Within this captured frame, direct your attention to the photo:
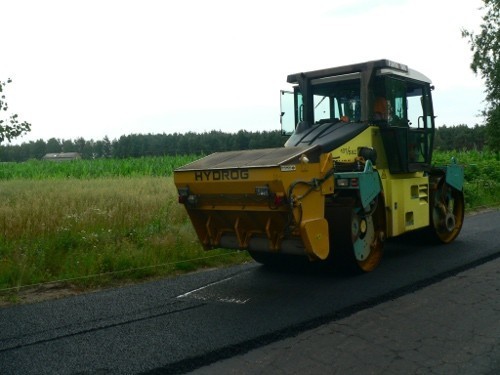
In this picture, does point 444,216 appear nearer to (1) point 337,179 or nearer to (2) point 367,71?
(2) point 367,71

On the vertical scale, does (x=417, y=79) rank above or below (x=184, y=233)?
above

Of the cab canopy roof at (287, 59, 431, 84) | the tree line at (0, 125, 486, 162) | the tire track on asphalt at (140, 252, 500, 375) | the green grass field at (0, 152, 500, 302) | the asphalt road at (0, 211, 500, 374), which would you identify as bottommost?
the tire track on asphalt at (140, 252, 500, 375)

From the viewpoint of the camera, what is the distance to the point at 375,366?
392 centimetres

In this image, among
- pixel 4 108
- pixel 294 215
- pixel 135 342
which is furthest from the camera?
pixel 4 108

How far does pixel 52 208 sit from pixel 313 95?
18.2ft

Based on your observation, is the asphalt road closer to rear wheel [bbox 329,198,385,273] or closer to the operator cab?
rear wheel [bbox 329,198,385,273]

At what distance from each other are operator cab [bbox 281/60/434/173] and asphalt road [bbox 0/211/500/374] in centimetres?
164

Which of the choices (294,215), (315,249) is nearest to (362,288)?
(315,249)

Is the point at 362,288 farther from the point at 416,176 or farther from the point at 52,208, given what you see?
the point at 52,208

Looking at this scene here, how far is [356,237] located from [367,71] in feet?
7.37

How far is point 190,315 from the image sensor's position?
17.1 ft

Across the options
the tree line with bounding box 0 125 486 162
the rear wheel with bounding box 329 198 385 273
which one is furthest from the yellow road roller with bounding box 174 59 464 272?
the tree line with bounding box 0 125 486 162

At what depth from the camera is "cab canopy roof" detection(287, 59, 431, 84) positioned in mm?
7434

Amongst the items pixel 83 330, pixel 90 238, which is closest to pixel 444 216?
pixel 90 238
